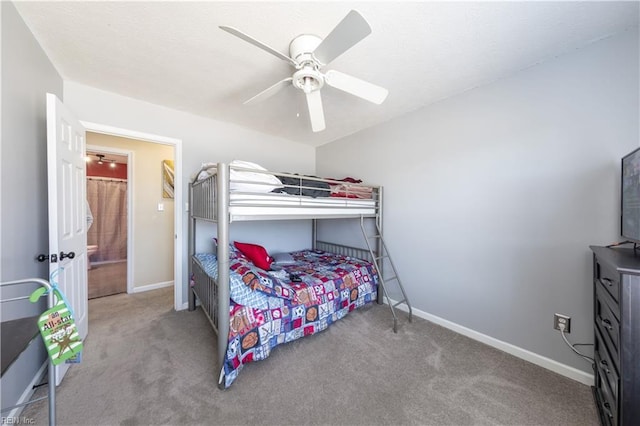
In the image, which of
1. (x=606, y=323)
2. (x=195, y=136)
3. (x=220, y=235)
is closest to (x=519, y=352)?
(x=606, y=323)

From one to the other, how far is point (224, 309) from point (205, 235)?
4.94 feet

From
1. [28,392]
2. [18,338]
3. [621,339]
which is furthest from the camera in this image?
[28,392]

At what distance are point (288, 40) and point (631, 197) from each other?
2.16 m

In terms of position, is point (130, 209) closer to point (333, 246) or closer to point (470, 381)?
point (333, 246)

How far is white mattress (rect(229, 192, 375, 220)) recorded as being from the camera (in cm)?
165

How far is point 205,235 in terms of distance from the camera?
2818 mm

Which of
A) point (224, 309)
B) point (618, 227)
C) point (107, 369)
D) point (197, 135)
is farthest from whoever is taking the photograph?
point (197, 135)

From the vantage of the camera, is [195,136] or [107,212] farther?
[107,212]

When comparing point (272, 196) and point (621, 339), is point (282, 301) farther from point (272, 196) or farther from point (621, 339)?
point (621, 339)

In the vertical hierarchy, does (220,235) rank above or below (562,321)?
above

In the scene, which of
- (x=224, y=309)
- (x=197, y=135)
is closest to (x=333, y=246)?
(x=224, y=309)

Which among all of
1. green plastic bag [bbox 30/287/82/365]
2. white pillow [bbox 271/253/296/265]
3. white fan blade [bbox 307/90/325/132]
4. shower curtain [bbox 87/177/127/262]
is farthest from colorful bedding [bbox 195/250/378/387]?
shower curtain [bbox 87/177/127/262]

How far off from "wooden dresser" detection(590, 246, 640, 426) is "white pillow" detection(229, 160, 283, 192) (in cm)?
189

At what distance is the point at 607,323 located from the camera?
1.17 m
